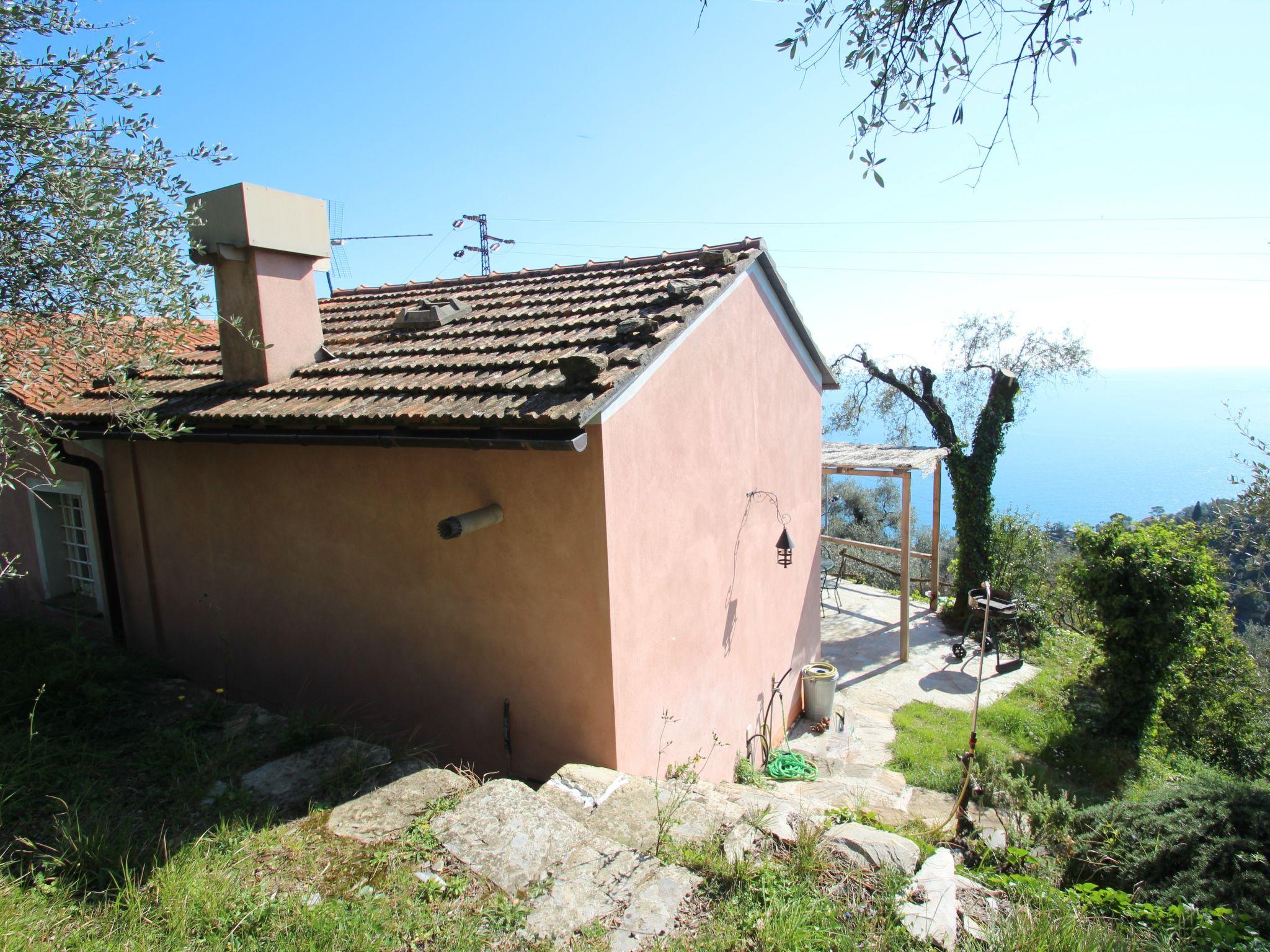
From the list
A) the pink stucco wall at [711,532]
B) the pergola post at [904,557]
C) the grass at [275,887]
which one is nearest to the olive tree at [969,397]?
the pergola post at [904,557]

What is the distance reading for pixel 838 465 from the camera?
12.3 m

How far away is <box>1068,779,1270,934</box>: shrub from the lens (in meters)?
4.48

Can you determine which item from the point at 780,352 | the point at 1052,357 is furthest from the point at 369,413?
the point at 1052,357

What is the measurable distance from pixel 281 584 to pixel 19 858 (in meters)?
3.22

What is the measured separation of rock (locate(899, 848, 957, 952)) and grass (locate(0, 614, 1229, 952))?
8 cm

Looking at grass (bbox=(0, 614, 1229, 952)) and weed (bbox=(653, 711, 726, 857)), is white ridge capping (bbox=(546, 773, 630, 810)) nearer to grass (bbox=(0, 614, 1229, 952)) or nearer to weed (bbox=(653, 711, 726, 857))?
weed (bbox=(653, 711, 726, 857))

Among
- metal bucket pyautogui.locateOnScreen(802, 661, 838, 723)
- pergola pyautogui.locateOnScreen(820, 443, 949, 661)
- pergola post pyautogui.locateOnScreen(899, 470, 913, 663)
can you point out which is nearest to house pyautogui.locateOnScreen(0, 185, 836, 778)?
metal bucket pyautogui.locateOnScreen(802, 661, 838, 723)

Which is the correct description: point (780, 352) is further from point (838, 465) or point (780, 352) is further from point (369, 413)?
point (369, 413)

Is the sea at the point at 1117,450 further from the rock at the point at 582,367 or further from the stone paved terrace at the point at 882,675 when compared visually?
the rock at the point at 582,367

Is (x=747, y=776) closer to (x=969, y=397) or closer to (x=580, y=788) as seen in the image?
(x=580, y=788)

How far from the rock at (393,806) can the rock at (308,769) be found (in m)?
0.33

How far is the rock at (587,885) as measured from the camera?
10.6ft

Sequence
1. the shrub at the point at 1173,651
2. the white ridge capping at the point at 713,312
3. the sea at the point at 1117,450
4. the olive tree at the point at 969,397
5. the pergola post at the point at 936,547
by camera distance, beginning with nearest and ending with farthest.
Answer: the white ridge capping at the point at 713,312 → the shrub at the point at 1173,651 → the olive tree at the point at 969,397 → the pergola post at the point at 936,547 → the sea at the point at 1117,450

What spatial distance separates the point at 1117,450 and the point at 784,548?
97838 millimetres
